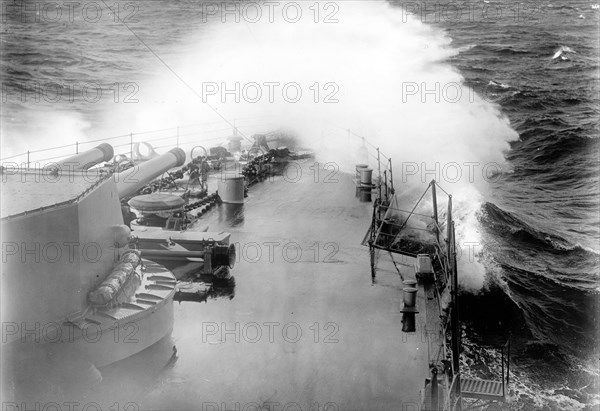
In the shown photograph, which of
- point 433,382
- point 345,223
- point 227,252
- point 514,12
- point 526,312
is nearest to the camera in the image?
point 433,382

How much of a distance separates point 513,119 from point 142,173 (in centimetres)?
2235

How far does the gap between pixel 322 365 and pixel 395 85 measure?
25888 millimetres

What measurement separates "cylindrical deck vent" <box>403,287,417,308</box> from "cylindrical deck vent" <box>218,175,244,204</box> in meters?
7.98

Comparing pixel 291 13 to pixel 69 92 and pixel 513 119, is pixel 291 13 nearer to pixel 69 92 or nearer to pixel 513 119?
pixel 69 92

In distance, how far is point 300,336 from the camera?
933 centimetres

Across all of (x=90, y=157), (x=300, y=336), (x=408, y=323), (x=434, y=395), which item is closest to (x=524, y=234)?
(x=408, y=323)

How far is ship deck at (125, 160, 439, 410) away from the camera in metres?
7.75

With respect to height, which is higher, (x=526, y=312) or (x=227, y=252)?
(x=227, y=252)

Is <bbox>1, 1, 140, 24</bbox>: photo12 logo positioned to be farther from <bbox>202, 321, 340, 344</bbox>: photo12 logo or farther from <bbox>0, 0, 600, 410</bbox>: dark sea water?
<bbox>202, 321, 340, 344</bbox>: photo12 logo

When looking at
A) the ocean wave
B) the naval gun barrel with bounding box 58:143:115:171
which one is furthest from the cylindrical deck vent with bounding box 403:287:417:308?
the ocean wave

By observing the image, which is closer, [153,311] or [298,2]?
[153,311]

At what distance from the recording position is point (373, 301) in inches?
413

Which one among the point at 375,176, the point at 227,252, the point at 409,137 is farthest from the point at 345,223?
the point at 409,137

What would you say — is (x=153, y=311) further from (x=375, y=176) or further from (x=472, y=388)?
(x=375, y=176)
